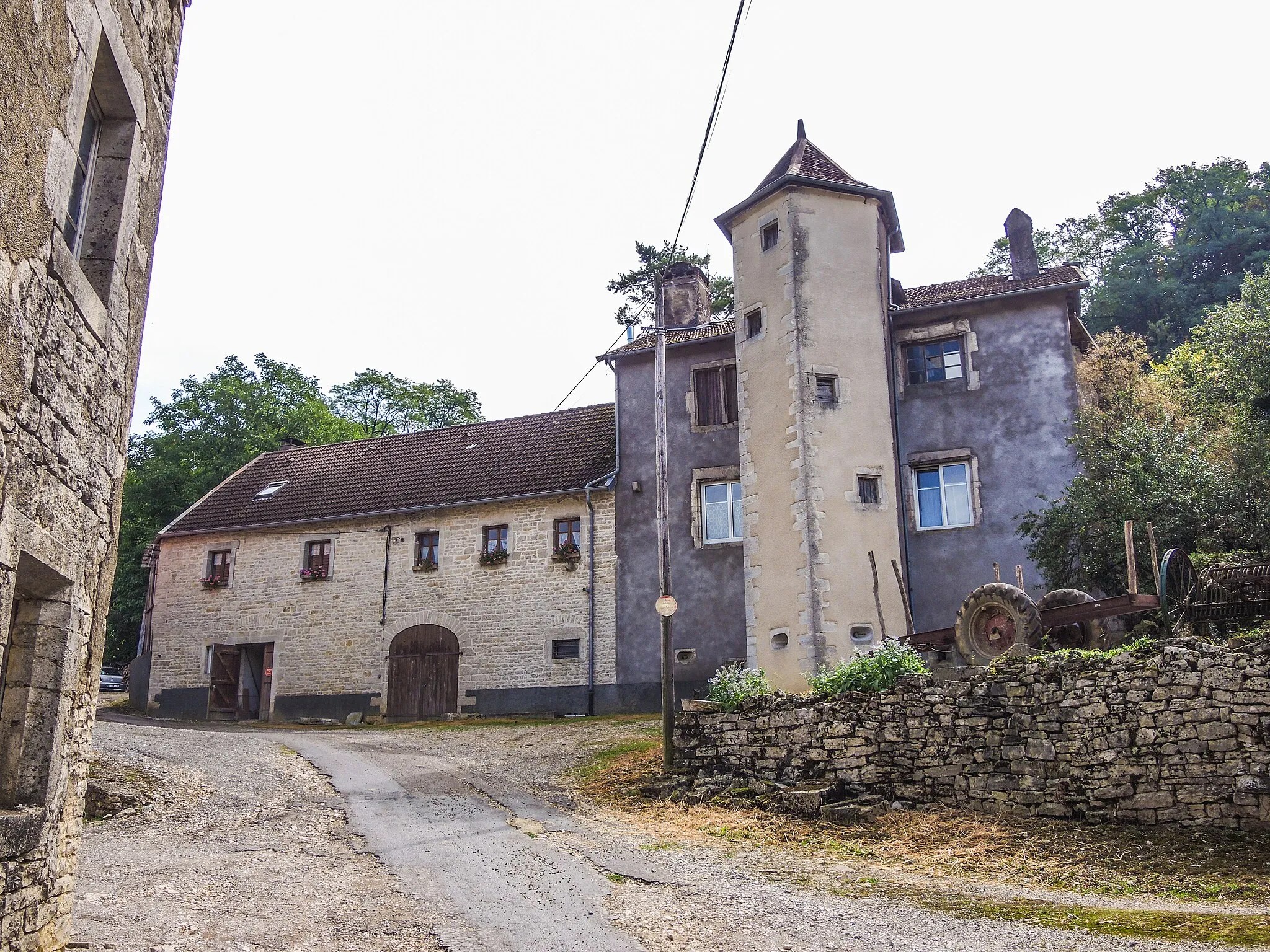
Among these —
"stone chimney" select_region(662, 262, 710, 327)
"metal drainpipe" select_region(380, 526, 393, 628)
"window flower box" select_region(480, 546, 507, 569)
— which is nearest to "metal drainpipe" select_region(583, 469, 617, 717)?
"window flower box" select_region(480, 546, 507, 569)

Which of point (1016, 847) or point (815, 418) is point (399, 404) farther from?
point (1016, 847)

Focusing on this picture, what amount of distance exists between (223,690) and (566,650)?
947 cm

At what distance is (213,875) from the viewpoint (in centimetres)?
848

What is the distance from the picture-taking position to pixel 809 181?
65.5 feet

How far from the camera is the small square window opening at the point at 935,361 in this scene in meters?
20.6

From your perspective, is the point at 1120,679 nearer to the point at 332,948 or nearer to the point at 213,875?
the point at 332,948

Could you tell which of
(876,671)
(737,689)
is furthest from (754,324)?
(876,671)

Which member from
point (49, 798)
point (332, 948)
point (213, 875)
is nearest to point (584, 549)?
point (213, 875)

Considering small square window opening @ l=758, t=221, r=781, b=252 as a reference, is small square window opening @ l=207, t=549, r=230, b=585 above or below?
below

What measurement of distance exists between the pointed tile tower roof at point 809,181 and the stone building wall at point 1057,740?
35.9 ft

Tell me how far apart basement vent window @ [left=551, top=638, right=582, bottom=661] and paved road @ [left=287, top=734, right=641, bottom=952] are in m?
6.71

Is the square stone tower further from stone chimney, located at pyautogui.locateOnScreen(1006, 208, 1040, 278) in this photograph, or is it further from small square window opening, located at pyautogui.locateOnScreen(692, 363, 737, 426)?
stone chimney, located at pyautogui.locateOnScreen(1006, 208, 1040, 278)

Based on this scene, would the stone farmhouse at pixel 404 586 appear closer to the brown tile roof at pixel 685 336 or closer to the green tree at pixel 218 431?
the brown tile roof at pixel 685 336

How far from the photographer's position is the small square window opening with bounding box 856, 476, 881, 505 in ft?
61.7
